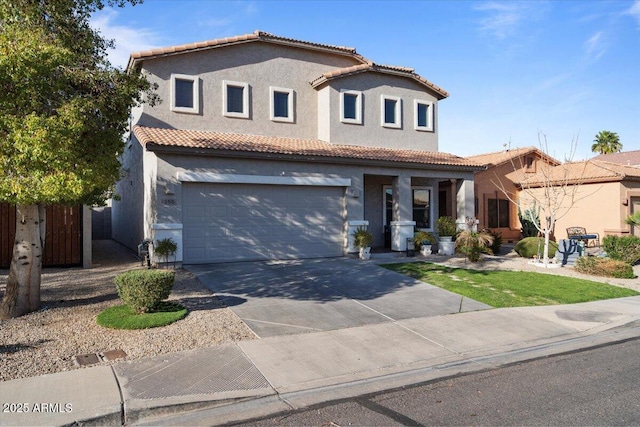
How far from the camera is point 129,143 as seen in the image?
1902 cm

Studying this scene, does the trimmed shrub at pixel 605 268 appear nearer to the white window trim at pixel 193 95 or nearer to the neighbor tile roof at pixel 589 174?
the neighbor tile roof at pixel 589 174

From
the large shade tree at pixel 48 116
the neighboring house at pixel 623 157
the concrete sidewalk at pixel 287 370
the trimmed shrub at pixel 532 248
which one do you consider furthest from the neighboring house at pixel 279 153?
the neighboring house at pixel 623 157

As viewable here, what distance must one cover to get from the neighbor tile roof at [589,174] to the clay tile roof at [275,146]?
6.48 meters

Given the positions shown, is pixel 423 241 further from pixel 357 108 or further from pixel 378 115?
pixel 357 108

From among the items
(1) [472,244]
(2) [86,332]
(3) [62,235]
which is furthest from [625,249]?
(3) [62,235]

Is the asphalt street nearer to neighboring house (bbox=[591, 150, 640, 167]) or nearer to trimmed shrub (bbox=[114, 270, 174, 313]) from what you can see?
trimmed shrub (bbox=[114, 270, 174, 313])

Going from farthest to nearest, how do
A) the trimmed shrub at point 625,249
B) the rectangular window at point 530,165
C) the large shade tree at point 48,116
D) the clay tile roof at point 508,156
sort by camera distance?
the rectangular window at point 530,165, the clay tile roof at point 508,156, the trimmed shrub at point 625,249, the large shade tree at point 48,116

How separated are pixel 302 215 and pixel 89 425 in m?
11.2

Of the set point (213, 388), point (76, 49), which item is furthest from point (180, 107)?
point (213, 388)

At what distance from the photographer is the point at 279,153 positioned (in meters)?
14.4

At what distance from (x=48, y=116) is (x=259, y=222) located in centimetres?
797

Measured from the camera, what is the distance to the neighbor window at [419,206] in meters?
18.9

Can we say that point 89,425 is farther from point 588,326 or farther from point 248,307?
point 588,326

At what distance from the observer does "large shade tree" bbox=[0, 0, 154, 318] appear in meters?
6.64
